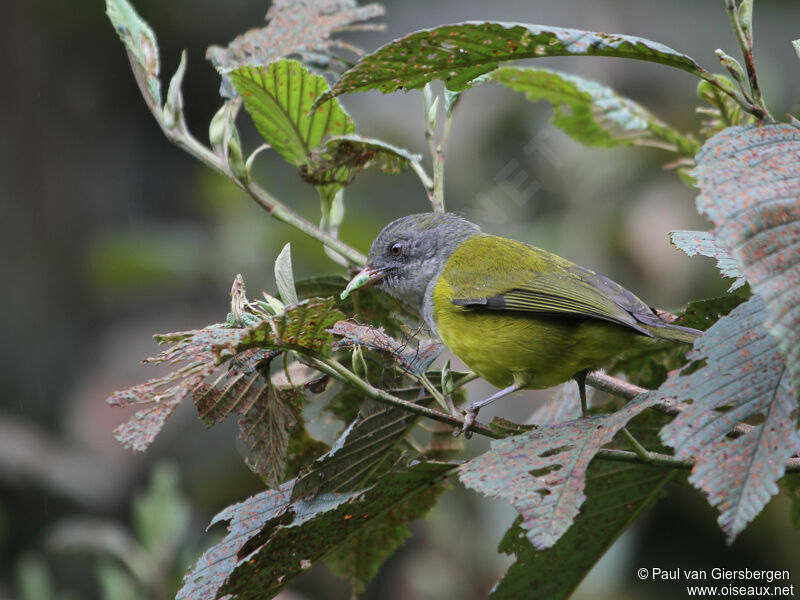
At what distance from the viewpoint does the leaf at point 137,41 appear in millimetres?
2168

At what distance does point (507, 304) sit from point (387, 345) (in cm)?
98

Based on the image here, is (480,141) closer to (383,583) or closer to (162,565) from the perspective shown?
(383,583)

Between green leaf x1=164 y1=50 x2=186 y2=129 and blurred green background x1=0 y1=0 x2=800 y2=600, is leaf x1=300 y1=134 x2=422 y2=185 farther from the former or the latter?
blurred green background x1=0 y1=0 x2=800 y2=600

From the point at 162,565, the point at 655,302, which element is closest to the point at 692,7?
the point at 655,302

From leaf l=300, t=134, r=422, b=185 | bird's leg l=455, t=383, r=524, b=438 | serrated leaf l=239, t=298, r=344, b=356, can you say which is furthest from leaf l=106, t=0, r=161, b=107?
bird's leg l=455, t=383, r=524, b=438

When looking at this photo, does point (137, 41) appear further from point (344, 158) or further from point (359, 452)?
point (359, 452)

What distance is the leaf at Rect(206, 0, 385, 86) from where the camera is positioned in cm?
238

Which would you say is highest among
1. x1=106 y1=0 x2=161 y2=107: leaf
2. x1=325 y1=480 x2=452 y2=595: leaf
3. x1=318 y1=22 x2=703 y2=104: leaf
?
x1=106 y1=0 x2=161 y2=107: leaf

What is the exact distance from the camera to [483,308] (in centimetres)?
270

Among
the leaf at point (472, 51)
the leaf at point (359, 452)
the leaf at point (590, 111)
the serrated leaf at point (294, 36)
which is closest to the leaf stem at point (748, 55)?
the leaf at point (472, 51)

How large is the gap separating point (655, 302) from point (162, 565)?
9.20 feet

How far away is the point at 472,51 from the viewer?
59.3 inches

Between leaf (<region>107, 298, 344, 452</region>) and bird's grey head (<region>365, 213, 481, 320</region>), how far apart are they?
1.25 m

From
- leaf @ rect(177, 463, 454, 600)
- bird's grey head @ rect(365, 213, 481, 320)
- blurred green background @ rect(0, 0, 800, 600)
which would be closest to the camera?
leaf @ rect(177, 463, 454, 600)
